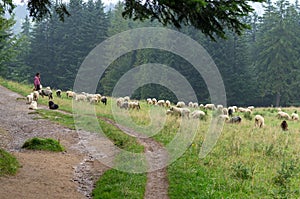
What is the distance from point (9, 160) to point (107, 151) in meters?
4.18

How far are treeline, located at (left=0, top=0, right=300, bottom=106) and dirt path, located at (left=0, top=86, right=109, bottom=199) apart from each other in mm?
32178

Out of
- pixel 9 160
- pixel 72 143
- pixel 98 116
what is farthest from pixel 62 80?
pixel 9 160

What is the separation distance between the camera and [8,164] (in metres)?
9.96

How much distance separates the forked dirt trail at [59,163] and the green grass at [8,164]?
190 mm

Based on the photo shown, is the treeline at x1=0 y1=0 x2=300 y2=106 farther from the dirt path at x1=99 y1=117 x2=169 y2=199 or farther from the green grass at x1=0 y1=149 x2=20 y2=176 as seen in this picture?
the green grass at x1=0 y1=149 x2=20 y2=176

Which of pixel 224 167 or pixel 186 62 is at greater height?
pixel 186 62

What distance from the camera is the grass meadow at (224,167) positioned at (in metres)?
9.11

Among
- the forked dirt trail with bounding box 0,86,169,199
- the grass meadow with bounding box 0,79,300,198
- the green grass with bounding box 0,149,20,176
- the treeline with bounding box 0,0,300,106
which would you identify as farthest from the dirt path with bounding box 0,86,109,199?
the treeline with bounding box 0,0,300,106

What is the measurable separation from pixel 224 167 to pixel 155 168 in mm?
2277

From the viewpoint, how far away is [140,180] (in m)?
9.95

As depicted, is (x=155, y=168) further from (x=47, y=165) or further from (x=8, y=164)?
(x=8, y=164)

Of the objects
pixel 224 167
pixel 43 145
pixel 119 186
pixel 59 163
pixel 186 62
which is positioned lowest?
pixel 119 186

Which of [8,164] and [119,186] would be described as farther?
[8,164]

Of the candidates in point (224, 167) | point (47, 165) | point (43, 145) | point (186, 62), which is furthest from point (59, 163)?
point (186, 62)
